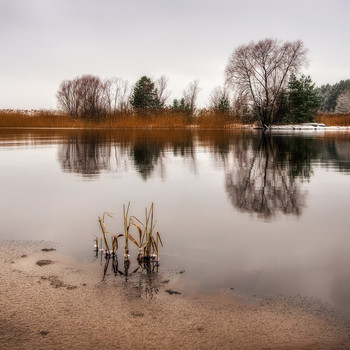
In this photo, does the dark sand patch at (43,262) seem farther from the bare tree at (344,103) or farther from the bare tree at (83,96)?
the bare tree at (344,103)

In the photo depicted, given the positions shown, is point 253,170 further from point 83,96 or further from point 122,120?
point 83,96

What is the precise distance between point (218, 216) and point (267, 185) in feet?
10.1

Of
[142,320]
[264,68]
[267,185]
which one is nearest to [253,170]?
[267,185]

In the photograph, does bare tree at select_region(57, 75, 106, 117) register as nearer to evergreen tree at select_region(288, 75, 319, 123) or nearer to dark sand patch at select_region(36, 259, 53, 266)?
evergreen tree at select_region(288, 75, 319, 123)

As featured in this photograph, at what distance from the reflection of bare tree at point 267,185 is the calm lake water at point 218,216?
27 millimetres

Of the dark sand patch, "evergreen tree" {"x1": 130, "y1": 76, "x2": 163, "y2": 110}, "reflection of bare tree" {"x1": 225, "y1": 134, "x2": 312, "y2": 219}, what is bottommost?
the dark sand patch

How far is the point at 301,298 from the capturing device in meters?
3.55

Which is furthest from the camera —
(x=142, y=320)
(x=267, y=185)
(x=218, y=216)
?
(x=267, y=185)

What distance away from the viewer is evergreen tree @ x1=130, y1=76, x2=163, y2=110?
6875cm

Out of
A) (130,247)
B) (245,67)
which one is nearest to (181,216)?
(130,247)

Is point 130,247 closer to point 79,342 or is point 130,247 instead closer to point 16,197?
point 79,342

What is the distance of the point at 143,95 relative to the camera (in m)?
68.8

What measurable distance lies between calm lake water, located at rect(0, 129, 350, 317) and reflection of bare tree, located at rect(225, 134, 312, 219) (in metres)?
0.03

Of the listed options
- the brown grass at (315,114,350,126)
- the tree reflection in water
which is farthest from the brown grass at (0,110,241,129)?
the tree reflection in water
